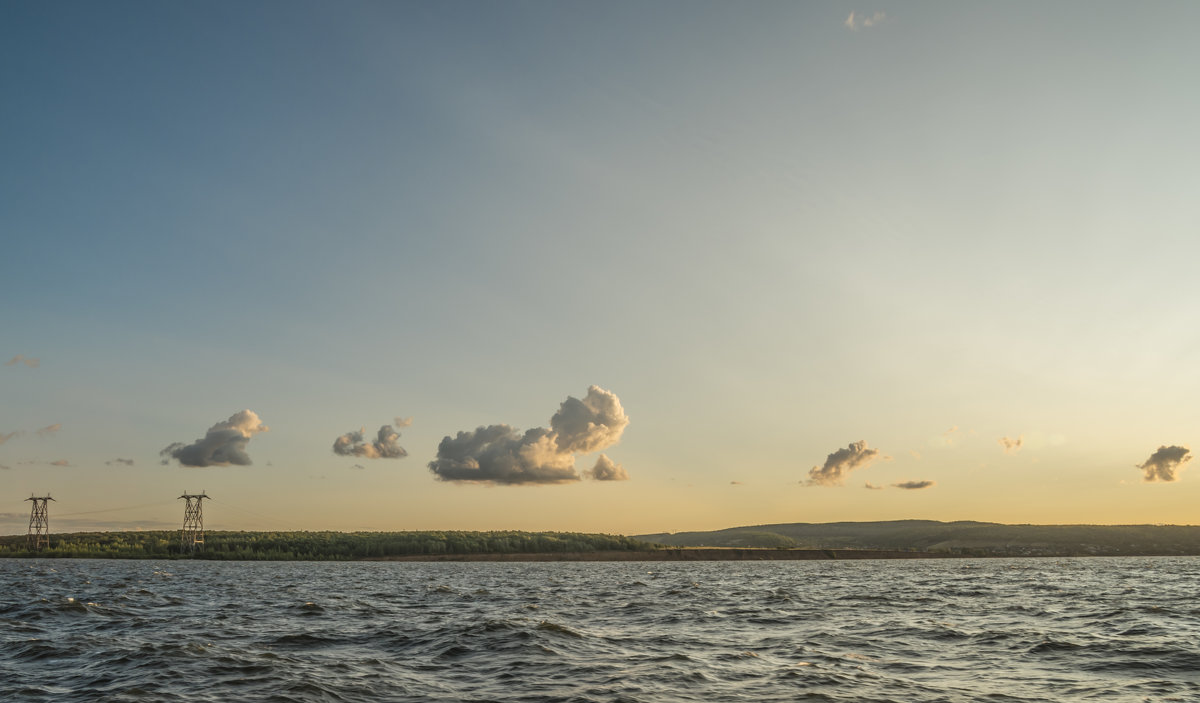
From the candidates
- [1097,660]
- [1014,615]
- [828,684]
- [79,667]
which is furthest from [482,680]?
[1014,615]

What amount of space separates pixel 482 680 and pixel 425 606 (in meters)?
31.9

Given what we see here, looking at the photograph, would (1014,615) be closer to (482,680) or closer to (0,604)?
(482,680)

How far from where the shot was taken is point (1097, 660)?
27859 mm

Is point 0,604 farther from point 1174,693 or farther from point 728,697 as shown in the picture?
point 1174,693

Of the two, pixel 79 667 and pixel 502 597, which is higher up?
pixel 79 667

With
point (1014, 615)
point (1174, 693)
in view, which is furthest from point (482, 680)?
point (1014, 615)

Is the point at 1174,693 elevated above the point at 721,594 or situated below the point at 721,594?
above

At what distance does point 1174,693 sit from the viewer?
21719mm

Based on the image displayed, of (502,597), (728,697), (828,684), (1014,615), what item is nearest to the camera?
(728,697)

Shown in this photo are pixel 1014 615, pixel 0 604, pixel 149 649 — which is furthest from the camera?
pixel 0 604

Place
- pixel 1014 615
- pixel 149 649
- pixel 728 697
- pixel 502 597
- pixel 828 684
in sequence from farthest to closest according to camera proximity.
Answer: pixel 502 597 → pixel 1014 615 → pixel 149 649 → pixel 828 684 → pixel 728 697

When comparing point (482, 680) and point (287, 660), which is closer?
point (482, 680)

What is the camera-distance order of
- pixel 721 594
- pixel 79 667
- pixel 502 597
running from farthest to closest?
pixel 721 594 < pixel 502 597 < pixel 79 667

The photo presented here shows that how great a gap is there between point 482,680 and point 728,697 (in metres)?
8.06
